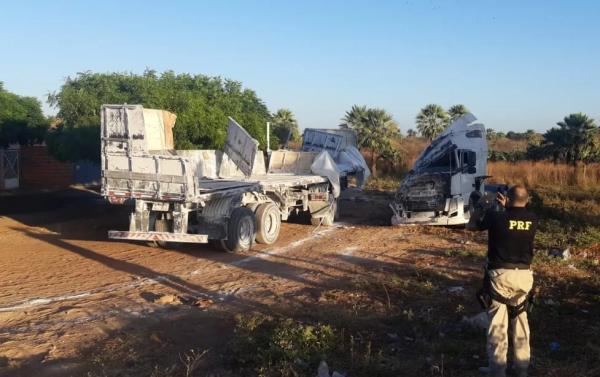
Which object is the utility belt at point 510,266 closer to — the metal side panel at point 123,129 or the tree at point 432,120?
the metal side panel at point 123,129

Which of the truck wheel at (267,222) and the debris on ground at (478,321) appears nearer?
the debris on ground at (478,321)

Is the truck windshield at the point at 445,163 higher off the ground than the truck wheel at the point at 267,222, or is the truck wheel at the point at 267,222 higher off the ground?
the truck windshield at the point at 445,163

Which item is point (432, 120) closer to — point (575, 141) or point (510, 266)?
point (575, 141)

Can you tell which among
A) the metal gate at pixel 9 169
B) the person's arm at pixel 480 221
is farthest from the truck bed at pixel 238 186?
the metal gate at pixel 9 169

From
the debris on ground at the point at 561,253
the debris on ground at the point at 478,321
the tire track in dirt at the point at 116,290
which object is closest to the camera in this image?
the debris on ground at the point at 478,321

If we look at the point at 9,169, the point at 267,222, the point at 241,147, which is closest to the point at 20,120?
the point at 9,169

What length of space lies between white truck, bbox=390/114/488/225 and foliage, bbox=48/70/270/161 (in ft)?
20.6

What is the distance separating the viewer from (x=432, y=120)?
3888cm

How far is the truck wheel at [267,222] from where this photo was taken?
12648mm

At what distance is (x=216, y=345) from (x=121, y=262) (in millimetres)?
5329

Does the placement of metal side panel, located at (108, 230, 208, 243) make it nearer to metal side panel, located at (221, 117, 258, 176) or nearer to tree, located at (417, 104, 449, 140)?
metal side panel, located at (221, 117, 258, 176)

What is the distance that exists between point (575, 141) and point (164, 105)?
22.3 m

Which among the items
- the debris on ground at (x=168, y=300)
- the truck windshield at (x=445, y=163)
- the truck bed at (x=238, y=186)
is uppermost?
the truck windshield at (x=445, y=163)

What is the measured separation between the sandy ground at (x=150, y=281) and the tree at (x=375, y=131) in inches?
771
